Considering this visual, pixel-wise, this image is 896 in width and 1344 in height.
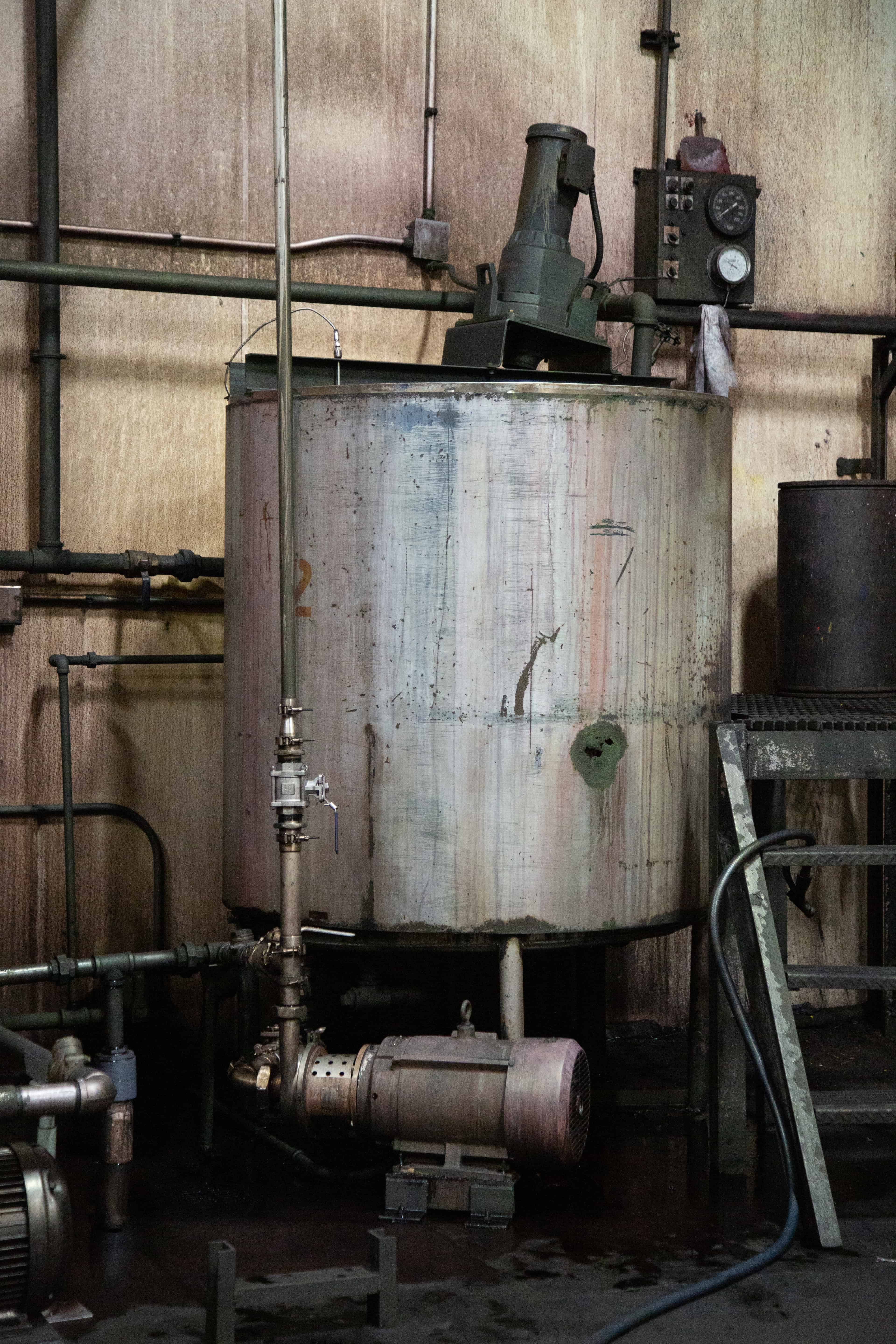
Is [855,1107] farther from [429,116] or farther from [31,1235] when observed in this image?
[429,116]

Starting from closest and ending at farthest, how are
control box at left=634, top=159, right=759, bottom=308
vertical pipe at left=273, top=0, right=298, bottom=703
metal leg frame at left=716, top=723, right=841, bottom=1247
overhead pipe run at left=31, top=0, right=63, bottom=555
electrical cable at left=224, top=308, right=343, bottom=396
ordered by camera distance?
metal leg frame at left=716, top=723, right=841, bottom=1247, vertical pipe at left=273, top=0, right=298, bottom=703, electrical cable at left=224, top=308, right=343, bottom=396, overhead pipe run at left=31, top=0, right=63, bottom=555, control box at left=634, top=159, right=759, bottom=308

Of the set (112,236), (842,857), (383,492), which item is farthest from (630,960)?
(112,236)

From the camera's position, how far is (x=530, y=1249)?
2766 mm

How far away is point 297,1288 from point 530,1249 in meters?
0.56

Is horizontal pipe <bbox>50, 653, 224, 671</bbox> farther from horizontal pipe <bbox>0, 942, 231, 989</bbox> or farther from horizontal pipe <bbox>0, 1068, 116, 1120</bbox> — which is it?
horizontal pipe <bbox>0, 1068, 116, 1120</bbox>

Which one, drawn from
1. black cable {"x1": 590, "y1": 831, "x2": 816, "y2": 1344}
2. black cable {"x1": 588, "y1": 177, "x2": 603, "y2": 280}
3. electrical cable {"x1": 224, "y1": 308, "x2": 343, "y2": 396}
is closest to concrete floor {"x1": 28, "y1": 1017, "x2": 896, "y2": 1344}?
black cable {"x1": 590, "y1": 831, "x2": 816, "y2": 1344}

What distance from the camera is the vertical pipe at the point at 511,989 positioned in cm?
307

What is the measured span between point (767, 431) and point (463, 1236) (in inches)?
106

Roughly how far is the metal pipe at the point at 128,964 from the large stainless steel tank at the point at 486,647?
1.37 ft

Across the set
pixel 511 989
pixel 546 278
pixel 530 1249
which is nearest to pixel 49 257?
pixel 546 278

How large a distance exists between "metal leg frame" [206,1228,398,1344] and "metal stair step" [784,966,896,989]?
3.53 feet

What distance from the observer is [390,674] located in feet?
10.2

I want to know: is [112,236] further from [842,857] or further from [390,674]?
[842,857]

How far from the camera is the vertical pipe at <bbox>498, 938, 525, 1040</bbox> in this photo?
3074mm
